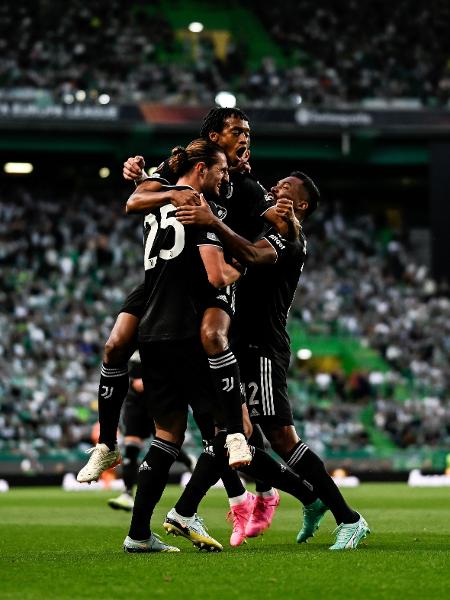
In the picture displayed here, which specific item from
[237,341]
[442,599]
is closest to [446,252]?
[237,341]

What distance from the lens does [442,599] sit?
5.46 meters

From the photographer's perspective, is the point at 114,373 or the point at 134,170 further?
the point at 134,170

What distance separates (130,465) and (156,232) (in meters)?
6.89

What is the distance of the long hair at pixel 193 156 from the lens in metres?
8.03

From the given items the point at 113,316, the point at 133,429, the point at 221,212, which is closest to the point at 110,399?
the point at 221,212

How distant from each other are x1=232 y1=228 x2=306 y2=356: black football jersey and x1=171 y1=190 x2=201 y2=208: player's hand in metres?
1.00

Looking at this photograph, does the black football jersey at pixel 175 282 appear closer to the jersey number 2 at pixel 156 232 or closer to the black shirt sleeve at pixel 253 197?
the jersey number 2 at pixel 156 232

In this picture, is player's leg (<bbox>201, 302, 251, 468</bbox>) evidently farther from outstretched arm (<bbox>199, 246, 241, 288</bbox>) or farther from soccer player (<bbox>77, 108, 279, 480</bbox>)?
outstretched arm (<bbox>199, 246, 241, 288</bbox>)

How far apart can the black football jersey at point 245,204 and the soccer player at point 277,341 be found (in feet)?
0.61

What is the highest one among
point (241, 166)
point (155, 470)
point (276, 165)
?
point (276, 165)

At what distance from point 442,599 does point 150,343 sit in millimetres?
2939

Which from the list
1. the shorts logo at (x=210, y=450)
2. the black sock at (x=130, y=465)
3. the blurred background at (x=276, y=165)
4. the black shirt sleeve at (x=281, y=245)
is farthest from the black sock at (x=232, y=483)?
the blurred background at (x=276, y=165)

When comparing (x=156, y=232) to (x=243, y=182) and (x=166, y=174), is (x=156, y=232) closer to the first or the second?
(x=166, y=174)

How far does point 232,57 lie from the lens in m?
37.7
